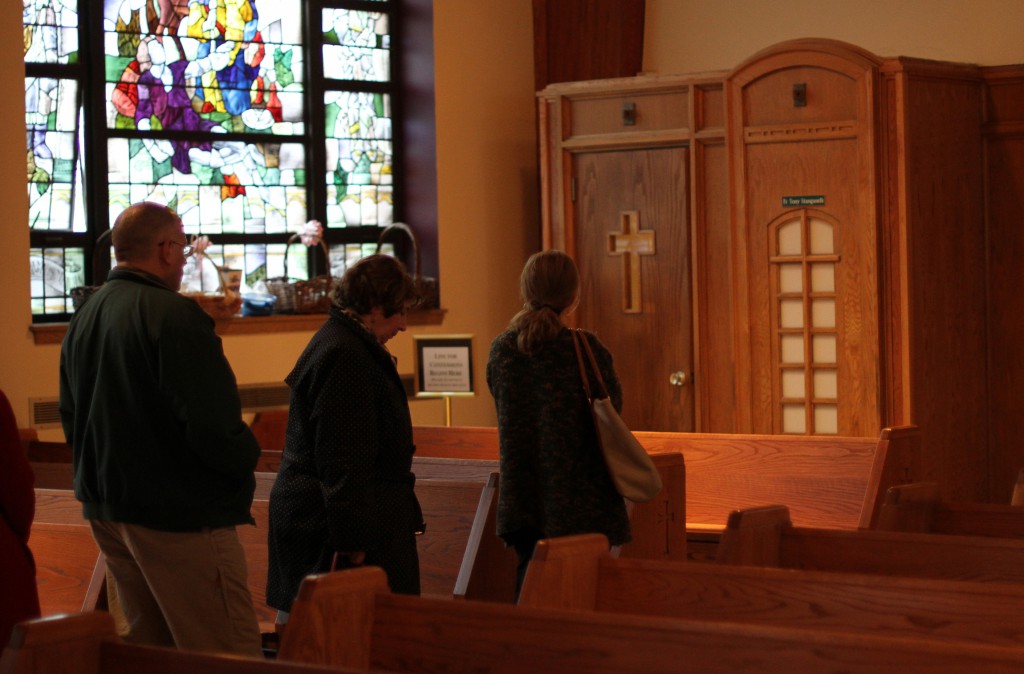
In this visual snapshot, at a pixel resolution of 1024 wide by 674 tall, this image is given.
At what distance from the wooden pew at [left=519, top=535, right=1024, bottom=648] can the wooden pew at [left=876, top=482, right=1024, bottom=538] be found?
1.13m

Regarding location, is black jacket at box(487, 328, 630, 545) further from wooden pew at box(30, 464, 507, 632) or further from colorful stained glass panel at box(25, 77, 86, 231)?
colorful stained glass panel at box(25, 77, 86, 231)

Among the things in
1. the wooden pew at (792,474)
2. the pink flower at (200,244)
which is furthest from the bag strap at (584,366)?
the pink flower at (200,244)

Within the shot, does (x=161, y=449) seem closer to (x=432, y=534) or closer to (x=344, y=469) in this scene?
(x=344, y=469)

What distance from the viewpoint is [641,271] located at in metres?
6.98

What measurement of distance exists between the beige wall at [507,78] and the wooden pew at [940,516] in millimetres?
3833

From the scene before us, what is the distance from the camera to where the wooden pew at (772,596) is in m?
2.26

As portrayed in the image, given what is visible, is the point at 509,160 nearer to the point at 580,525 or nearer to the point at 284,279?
the point at 284,279

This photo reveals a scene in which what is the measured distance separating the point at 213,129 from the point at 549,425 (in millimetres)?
4166

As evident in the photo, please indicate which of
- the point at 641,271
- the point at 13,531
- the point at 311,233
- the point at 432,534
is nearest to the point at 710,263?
the point at 641,271

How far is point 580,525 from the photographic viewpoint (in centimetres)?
352

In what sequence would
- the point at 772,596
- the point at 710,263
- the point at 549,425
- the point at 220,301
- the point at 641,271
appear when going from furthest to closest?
1. the point at 641,271
2. the point at 710,263
3. the point at 220,301
4. the point at 549,425
5. the point at 772,596

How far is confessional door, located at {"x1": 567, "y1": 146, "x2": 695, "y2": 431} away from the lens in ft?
22.6

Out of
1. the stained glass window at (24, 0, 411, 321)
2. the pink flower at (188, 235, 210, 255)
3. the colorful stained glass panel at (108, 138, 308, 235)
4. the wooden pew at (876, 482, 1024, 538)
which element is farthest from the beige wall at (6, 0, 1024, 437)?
the wooden pew at (876, 482, 1024, 538)

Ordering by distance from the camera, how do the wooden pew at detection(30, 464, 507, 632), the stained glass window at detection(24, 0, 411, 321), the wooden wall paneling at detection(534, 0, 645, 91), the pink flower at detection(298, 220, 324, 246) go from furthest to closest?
1. the wooden wall paneling at detection(534, 0, 645, 91)
2. the pink flower at detection(298, 220, 324, 246)
3. the stained glass window at detection(24, 0, 411, 321)
4. the wooden pew at detection(30, 464, 507, 632)
